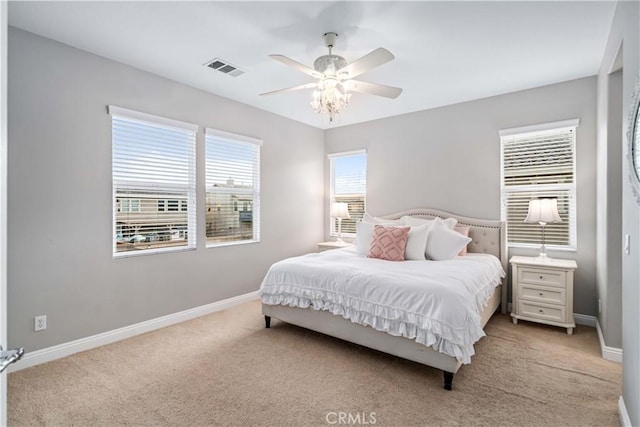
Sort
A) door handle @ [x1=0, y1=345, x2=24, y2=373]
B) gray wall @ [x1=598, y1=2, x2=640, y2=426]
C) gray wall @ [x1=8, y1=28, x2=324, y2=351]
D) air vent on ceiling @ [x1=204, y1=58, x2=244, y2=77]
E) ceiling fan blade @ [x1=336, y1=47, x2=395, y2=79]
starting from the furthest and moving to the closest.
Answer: air vent on ceiling @ [x1=204, y1=58, x2=244, y2=77]
gray wall @ [x1=8, y1=28, x2=324, y2=351]
ceiling fan blade @ [x1=336, y1=47, x2=395, y2=79]
gray wall @ [x1=598, y1=2, x2=640, y2=426]
door handle @ [x1=0, y1=345, x2=24, y2=373]

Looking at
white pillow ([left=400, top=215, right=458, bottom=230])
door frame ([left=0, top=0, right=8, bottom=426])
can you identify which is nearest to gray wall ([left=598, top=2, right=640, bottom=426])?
white pillow ([left=400, top=215, right=458, bottom=230])

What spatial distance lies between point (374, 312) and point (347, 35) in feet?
7.55

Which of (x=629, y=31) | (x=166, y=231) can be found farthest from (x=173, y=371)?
(x=629, y=31)

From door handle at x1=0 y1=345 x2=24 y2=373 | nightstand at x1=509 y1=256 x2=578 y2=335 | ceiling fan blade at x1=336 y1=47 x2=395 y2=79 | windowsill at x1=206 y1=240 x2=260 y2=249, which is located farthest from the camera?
windowsill at x1=206 y1=240 x2=260 y2=249

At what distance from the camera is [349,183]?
5562 mm

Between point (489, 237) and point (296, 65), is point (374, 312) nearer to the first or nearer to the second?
point (296, 65)

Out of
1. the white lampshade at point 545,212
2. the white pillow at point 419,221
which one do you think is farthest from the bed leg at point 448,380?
the white lampshade at point 545,212

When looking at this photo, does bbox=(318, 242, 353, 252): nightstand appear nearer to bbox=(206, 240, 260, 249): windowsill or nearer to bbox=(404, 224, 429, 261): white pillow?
bbox=(206, 240, 260, 249): windowsill

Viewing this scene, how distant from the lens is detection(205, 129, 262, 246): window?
4020 mm

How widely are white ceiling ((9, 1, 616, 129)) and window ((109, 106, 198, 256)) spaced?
1.90 feet

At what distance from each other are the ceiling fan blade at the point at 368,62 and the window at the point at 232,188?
2.10 metres

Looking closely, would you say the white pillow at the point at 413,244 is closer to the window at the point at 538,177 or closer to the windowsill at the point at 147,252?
the window at the point at 538,177

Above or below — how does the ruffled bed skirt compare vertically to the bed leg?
above

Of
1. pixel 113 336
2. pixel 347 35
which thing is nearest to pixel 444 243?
pixel 347 35
